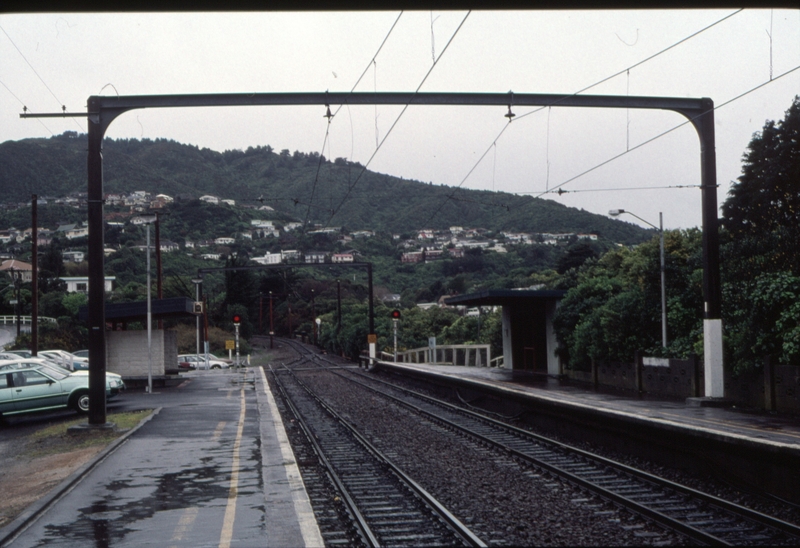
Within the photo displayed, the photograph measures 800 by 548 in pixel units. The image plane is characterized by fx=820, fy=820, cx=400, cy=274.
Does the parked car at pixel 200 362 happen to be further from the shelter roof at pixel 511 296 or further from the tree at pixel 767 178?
the tree at pixel 767 178

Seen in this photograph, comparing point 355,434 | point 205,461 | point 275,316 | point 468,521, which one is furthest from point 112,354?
point 275,316

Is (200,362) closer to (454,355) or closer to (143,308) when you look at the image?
(454,355)

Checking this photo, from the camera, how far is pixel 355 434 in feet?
60.1

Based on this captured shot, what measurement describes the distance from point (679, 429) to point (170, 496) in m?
7.74

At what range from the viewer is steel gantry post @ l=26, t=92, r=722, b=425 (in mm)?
18062

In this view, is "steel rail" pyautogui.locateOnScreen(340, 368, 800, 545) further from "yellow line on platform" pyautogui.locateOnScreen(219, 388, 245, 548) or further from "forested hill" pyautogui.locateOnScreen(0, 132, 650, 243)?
"forested hill" pyautogui.locateOnScreen(0, 132, 650, 243)

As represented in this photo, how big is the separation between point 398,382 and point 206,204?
90.1m

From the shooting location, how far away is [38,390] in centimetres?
2334

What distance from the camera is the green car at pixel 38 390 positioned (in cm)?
2288

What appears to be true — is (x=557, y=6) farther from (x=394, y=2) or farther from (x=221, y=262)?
(x=221, y=262)

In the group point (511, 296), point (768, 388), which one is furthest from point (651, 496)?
point (511, 296)

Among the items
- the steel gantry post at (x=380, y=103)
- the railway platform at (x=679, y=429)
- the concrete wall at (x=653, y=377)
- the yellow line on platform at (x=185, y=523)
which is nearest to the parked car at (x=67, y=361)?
the steel gantry post at (x=380, y=103)

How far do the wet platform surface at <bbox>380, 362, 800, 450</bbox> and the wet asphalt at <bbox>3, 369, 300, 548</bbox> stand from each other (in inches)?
259

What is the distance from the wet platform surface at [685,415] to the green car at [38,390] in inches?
476
